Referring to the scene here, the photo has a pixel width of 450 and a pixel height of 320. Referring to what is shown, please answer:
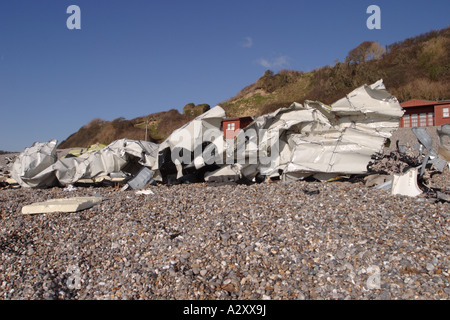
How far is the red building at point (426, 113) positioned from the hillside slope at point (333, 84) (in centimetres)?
525

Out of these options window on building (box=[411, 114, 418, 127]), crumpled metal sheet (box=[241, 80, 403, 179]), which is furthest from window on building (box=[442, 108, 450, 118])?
crumpled metal sheet (box=[241, 80, 403, 179])

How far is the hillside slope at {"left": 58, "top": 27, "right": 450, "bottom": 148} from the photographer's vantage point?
95.2ft

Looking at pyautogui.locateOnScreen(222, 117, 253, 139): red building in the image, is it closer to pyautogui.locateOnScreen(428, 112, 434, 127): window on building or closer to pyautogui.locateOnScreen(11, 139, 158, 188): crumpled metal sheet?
pyautogui.locateOnScreen(428, 112, 434, 127): window on building

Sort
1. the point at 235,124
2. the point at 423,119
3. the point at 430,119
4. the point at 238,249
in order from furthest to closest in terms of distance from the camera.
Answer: the point at 235,124 → the point at 423,119 → the point at 430,119 → the point at 238,249

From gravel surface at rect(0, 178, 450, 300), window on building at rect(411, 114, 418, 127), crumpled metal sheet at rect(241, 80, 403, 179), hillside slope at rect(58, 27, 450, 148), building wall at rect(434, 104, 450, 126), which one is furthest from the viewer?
hillside slope at rect(58, 27, 450, 148)

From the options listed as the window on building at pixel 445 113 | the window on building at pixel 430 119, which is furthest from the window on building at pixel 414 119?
the window on building at pixel 445 113

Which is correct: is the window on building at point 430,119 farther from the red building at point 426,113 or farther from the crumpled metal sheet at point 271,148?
the crumpled metal sheet at point 271,148

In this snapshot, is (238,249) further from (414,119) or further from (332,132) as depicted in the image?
(414,119)

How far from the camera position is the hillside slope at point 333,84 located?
29.0 metres

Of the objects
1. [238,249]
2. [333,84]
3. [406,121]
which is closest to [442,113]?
[406,121]

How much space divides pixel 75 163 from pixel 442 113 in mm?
20937

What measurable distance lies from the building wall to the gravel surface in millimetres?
18990

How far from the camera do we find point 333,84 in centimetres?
3431

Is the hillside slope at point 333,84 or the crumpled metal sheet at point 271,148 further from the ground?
the hillside slope at point 333,84
